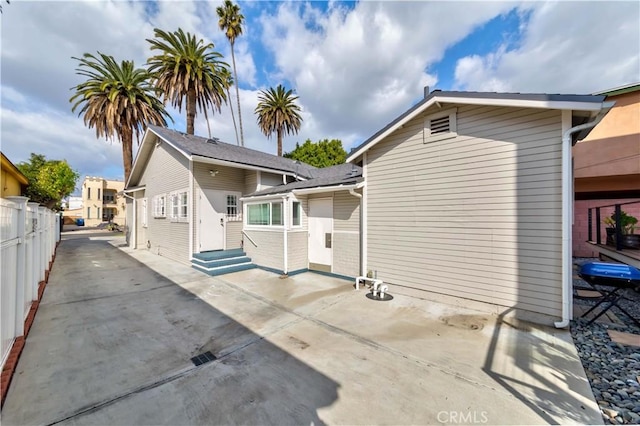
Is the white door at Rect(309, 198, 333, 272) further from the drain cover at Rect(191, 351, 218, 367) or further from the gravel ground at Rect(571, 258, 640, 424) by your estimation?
the gravel ground at Rect(571, 258, 640, 424)

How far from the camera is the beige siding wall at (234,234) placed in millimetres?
9656

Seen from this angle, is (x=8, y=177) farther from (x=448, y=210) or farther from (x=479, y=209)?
(x=479, y=209)

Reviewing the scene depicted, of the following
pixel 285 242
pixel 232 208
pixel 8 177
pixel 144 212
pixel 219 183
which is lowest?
pixel 285 242

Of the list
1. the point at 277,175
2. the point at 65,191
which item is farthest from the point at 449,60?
the point at 65,191

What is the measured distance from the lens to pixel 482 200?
15.6 ft

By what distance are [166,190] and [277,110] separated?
50.8 feet

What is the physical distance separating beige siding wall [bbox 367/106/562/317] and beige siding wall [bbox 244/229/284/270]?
10.8 feet

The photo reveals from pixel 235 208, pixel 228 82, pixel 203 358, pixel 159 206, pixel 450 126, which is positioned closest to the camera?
pixel 203 358

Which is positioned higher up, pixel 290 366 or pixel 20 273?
pixel 20 273

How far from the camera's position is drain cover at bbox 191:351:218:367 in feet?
10.2

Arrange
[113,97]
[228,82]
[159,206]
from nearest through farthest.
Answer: [159,206] < [113,97] < [228,82]

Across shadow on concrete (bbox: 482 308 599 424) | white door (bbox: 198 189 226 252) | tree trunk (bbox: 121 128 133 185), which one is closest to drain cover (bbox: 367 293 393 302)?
shadow on concrete (bbox: 482 308 599 424)

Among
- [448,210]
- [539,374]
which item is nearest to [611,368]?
[539,374]

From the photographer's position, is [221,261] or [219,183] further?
[219,183]
